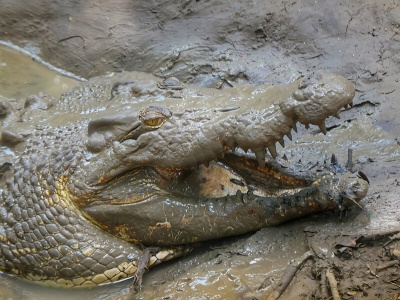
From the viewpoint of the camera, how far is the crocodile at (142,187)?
3.62m

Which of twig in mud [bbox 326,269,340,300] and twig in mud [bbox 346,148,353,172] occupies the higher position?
twig in mud [bbox 346,148,353,172]

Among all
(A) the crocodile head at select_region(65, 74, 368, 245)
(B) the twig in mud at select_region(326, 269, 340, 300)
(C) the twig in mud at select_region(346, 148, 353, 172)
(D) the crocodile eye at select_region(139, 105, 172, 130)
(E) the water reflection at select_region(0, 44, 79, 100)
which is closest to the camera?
(B) the twig in mud at select_region(326, 269, 340, 300)

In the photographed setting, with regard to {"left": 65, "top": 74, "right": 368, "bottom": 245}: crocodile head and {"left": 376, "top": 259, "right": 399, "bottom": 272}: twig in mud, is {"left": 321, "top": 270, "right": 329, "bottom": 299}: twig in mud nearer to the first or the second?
{"left": 376, "top": 259, "right": 399, "bottom": 272}: twig in mud

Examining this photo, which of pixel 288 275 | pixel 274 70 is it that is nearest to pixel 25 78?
pixel 274 70

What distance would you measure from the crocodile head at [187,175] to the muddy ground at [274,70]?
23 cm

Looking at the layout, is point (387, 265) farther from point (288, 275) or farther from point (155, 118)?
point (155, 118)

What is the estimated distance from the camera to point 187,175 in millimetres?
3930

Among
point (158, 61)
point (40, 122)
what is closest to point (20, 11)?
point (158, 61)

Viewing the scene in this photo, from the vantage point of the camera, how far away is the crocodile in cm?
362

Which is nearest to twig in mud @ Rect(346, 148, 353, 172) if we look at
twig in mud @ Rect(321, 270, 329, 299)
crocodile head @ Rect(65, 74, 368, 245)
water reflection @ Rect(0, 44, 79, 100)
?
A: crocodile head @ Rect(65, 74, 368, 245)

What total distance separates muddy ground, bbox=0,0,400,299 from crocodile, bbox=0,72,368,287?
0.63 ft

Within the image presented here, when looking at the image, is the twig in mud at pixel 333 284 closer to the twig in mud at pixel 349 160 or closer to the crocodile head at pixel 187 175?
the crocodile head at pixel 187 175

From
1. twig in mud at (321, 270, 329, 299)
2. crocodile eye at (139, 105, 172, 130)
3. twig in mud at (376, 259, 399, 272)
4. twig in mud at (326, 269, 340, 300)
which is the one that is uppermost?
crocodile eye at (139, 105, 172, 130)

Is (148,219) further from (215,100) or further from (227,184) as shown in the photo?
(215,100)
